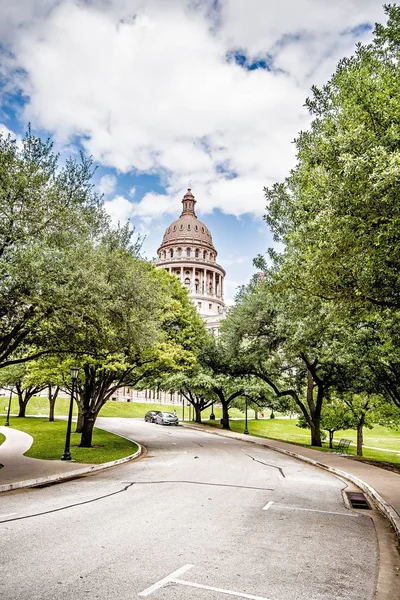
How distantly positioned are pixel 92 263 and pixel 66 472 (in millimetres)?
7363

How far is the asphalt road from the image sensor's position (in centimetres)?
521

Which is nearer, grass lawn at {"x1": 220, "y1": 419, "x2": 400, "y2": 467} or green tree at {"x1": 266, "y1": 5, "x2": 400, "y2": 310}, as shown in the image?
green tree at {"x1": 266, "y1": 5, "x2": 400, "y2": 310}

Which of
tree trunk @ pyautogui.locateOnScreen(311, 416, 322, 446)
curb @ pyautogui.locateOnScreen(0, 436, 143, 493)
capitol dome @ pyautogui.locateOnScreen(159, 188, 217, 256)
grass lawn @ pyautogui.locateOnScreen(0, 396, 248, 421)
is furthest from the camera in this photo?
capitol dome @ pyautogui.locateOnScreen(159, 188, 217, 256)

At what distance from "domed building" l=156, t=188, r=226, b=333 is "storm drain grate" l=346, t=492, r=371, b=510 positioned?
106 metres

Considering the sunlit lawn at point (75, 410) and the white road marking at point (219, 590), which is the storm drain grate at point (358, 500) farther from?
the sunlit lawn at point (75, 410)

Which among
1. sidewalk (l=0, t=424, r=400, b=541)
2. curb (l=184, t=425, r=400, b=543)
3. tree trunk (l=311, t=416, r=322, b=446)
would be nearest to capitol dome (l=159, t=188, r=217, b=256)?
tree trunk (l=311, t=416, r=322, b=446)

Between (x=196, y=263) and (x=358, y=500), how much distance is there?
115207 millimetres

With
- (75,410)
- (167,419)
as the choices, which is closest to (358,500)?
(167,419)

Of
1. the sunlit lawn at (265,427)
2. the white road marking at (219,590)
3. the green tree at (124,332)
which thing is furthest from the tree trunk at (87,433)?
the sunlit lawn at (265,427)

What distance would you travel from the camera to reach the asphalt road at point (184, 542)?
5.21 m

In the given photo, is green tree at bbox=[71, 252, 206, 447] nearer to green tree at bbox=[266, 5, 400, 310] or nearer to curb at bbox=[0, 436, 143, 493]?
curb at bbox=[0, 436, 143, 493]

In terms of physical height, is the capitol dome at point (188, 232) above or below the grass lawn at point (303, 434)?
above

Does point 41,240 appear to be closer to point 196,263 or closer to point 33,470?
point 33,470

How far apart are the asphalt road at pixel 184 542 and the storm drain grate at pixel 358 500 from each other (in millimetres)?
304
